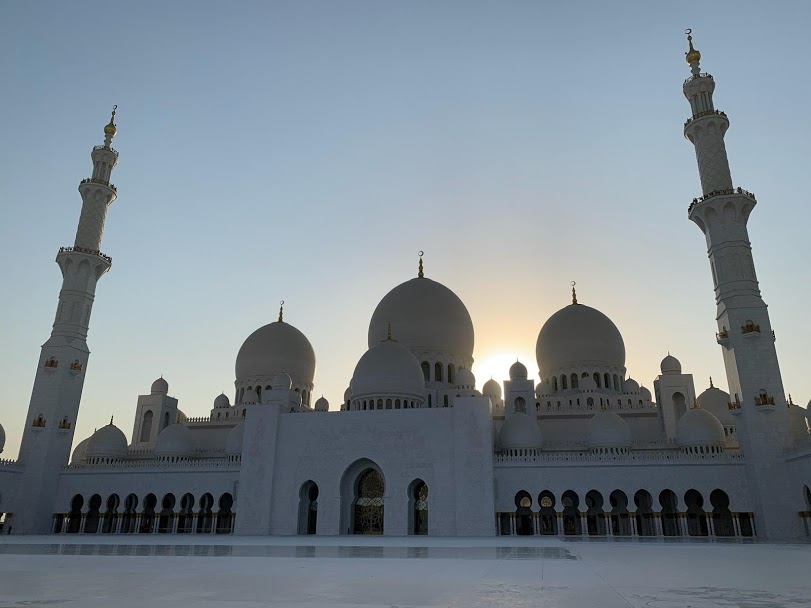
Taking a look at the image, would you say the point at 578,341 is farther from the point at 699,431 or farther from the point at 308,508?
the point at 308,508

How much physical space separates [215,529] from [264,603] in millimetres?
25052

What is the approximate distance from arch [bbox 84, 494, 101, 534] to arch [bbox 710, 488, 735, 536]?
28322 mm

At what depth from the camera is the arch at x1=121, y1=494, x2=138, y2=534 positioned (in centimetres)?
2878

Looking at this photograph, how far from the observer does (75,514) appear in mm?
29703

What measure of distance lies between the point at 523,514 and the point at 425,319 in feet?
38.4

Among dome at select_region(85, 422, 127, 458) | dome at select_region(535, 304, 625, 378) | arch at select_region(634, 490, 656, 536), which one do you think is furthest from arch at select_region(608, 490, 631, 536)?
dome at select_region(85, 422, 127, 458)

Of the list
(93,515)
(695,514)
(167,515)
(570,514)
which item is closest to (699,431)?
(695,514)

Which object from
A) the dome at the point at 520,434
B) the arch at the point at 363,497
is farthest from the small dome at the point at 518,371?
the arch at the point at 363,497

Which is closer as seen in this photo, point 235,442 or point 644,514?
point 644,514

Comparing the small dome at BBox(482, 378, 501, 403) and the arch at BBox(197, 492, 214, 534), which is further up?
the small dome at BBox(482, 378, 501, 403)

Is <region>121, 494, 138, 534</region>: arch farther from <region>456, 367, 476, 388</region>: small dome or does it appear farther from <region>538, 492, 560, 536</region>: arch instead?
<region>538, 492, 560, 536</region>: arch

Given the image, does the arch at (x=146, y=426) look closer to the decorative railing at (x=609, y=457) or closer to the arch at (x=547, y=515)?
the decorative railing at (x=609, y=457)

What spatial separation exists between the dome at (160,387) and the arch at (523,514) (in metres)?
22.5

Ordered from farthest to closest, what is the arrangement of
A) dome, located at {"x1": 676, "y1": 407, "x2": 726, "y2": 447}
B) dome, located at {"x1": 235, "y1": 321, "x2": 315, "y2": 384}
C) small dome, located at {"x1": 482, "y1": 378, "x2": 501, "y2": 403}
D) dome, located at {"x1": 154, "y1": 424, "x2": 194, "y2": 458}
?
dome, located at {"x1": 235, "y1": 321, "x2": 315, "y2": 384} → small dome, located at {"x1": 482, "y1": 378, "x2": 501, "y2": 403} → dome, located at {"x1": 154, "y1": 424, "x2": 194, "y2": 458} → dome, located at {"x1": 676, "y1": 407, "x2": 726, "y2": 447}
